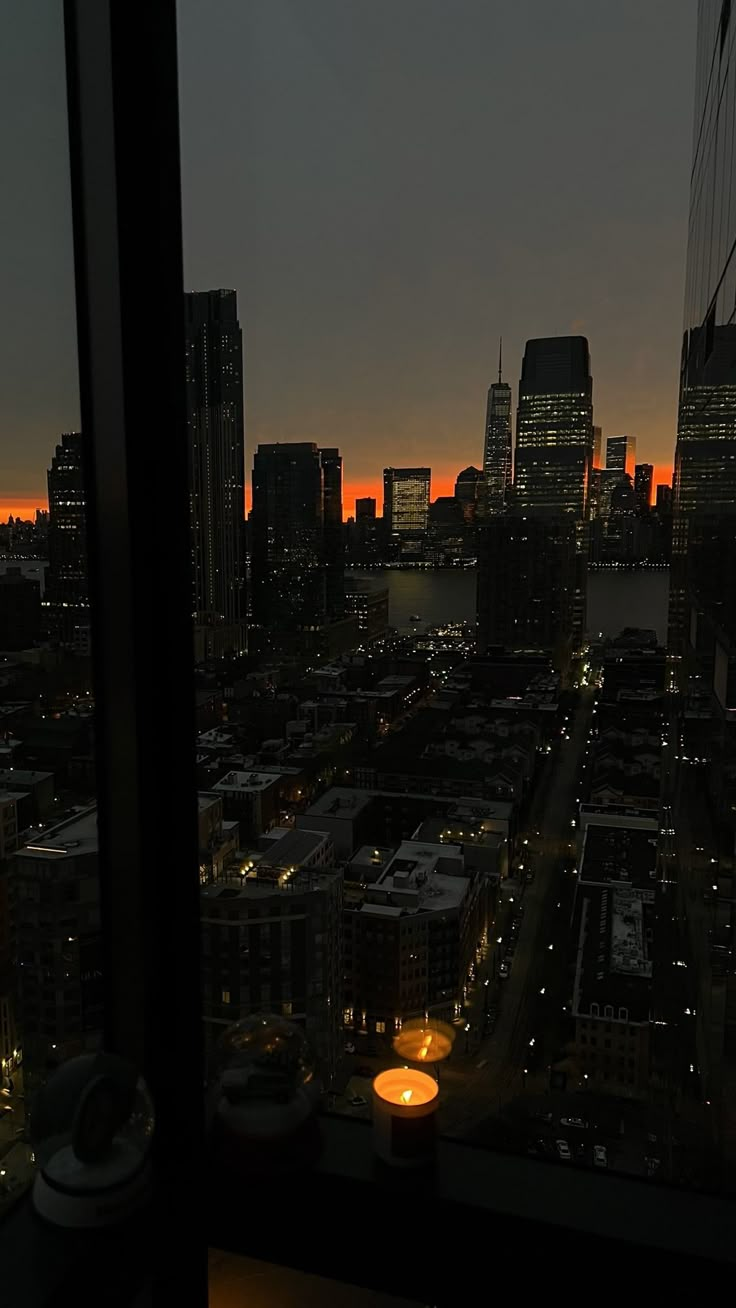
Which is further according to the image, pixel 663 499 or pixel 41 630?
pixel 663 499

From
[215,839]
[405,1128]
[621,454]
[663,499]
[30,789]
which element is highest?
[621,454]

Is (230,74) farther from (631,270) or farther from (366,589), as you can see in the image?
(366,589)

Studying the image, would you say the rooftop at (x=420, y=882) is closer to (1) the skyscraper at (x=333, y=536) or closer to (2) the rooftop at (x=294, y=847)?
(2) the rooftop at (x=294, y=847)

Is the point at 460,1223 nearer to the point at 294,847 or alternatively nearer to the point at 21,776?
the point at 294,847

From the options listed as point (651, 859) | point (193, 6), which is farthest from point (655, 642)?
point (193, 6)

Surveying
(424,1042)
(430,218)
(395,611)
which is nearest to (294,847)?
(424,1042)

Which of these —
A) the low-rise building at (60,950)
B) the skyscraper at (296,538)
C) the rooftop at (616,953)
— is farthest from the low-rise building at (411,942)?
the skyscraper at (296,538)

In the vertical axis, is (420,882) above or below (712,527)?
below

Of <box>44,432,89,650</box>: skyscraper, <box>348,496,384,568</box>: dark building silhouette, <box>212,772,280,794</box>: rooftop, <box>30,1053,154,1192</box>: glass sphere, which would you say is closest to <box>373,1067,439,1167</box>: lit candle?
<box>30,1053,154,1192</box>: glass sphere
